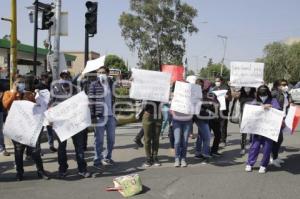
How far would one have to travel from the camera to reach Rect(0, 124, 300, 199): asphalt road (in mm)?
6344

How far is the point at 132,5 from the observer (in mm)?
39406

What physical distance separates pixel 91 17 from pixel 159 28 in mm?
26183

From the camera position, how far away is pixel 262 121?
789cm

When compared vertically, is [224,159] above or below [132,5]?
below

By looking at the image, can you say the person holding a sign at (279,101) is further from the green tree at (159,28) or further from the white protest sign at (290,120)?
the green tree at (159,28)

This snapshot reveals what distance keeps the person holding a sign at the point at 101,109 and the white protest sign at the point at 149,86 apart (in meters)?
0.47

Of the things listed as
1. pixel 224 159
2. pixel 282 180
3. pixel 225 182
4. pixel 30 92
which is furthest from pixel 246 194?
pixel 30 92

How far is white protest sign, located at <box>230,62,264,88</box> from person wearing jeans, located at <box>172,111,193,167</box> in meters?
2.10

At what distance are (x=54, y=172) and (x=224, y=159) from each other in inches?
133

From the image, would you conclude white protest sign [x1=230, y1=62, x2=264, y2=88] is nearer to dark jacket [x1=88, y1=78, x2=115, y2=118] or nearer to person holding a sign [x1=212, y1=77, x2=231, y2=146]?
person holding a sign [x1=212, y1=77, x2=231, y2=146]

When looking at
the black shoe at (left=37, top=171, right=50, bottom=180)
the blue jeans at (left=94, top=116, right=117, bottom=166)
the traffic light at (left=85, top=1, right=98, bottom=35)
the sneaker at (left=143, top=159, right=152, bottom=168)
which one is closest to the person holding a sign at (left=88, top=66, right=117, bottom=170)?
the blue jeans at (left=94, top=116, right=117, bottom=166)

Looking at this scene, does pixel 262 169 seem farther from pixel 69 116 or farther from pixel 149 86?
pixel 69 116

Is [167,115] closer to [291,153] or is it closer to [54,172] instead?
[291,153]

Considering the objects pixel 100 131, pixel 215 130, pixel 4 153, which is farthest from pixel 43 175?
pixel 215 130
